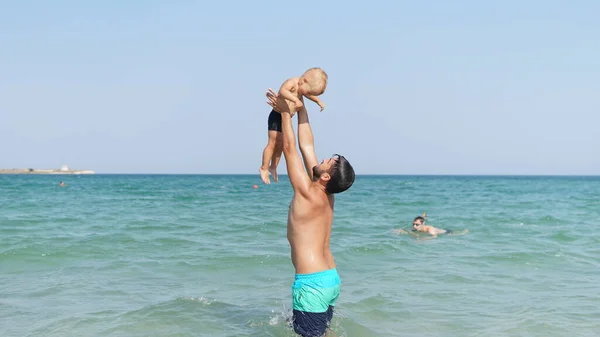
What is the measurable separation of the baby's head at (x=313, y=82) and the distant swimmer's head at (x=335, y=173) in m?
0.56

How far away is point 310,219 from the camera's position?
5047mm

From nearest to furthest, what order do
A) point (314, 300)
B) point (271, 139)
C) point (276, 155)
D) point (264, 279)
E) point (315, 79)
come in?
1. point (315, 79)
2. point (314, 300)
3. point (271, 139)
4. point (276, 155)
5. point (264, 279)

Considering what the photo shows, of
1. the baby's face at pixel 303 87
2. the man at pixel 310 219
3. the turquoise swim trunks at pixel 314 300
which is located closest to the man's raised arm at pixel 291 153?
the man at pixel 310 219

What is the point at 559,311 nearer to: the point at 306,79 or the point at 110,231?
the point at 306,79

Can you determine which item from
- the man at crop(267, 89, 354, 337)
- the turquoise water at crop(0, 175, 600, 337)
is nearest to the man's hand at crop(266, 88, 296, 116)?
the man at crop(267, 89, 354, 337)

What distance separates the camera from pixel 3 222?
15.7 m

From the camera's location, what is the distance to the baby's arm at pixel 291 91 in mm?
4793

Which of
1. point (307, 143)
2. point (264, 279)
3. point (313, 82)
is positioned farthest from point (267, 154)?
point (264, 279)

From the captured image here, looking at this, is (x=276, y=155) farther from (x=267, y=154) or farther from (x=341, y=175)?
(x=341, y=175)

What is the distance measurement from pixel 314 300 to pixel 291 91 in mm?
1722

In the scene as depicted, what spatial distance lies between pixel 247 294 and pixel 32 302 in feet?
8.77

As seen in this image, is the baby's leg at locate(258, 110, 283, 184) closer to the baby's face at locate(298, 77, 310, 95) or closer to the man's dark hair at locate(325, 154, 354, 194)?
the baby's face at locate(298, 77, 310, 95)

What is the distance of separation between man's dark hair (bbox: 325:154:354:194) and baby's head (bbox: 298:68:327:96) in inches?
22.7

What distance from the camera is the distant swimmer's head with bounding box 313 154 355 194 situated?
4898 millimetres
